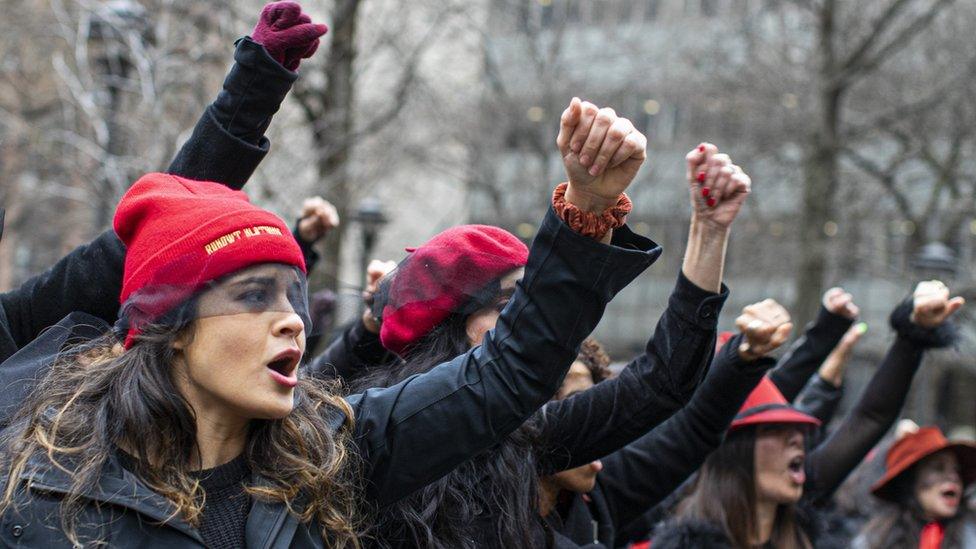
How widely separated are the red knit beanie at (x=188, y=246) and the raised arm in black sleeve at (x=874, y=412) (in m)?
3.06

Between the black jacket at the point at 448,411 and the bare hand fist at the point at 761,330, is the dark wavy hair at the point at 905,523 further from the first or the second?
the black jacket at the point at 448,411

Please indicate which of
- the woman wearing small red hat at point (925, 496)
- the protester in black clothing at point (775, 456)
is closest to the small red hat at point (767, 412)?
the protester in black clothing at point (775, 456)

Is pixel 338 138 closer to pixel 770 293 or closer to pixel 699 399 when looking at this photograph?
pixel 699 399

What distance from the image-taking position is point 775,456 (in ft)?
15.4

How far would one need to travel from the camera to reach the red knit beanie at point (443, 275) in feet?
9.52

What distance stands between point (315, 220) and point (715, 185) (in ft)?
5.08

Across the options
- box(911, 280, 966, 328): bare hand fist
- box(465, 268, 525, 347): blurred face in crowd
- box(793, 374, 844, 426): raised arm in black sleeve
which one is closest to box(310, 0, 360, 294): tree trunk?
box(793, 374, 844, 426): raised arm in black sleeve

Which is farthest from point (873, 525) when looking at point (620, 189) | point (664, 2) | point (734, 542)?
point (664, 2)

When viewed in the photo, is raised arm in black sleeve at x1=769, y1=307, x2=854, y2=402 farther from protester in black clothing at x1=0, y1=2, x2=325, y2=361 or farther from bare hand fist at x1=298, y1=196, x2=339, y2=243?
protester in black clothing at x1=0, y1=2, x2=325, y2=361

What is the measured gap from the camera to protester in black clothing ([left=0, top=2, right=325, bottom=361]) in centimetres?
290

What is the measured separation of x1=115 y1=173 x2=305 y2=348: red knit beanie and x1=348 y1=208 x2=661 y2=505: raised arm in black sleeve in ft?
1.27

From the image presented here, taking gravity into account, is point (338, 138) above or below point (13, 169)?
above

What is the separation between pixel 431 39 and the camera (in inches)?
534

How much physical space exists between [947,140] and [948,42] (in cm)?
167
